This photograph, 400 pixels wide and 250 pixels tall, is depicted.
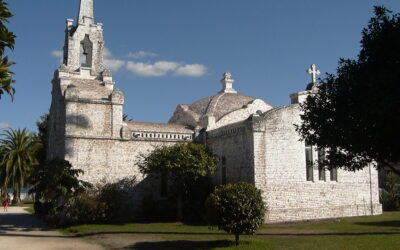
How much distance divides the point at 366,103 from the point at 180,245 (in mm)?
8617

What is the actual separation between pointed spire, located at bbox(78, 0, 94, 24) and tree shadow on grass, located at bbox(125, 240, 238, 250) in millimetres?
19443

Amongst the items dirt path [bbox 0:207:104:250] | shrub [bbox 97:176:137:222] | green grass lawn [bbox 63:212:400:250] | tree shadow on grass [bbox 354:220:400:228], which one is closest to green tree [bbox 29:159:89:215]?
shrub [bbox 97:176:137:222]

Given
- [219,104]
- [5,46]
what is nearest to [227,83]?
[219,104]

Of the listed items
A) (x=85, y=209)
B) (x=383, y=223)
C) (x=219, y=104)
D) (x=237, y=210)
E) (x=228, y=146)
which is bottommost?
(x=383, y=223)

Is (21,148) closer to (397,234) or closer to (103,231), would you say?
(103,231)

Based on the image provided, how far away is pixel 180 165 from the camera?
862 inches

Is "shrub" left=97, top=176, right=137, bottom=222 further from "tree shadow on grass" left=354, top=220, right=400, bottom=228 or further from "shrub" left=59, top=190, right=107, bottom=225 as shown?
"tree shadow on grass" left=354, top=220, right=400, bottom=228

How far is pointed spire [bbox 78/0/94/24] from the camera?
96.9 feet

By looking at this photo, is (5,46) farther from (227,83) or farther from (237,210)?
(227,83)

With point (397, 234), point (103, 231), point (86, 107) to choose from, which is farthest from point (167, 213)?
point (397, 234)

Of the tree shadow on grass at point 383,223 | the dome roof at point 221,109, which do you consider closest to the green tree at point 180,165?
the dome roof at point 221,109

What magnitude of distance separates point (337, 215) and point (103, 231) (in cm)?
1363

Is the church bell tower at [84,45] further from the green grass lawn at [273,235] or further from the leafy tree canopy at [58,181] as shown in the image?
the green grass lawn at [273,235]

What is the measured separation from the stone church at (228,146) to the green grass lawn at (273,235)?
1.78 m
